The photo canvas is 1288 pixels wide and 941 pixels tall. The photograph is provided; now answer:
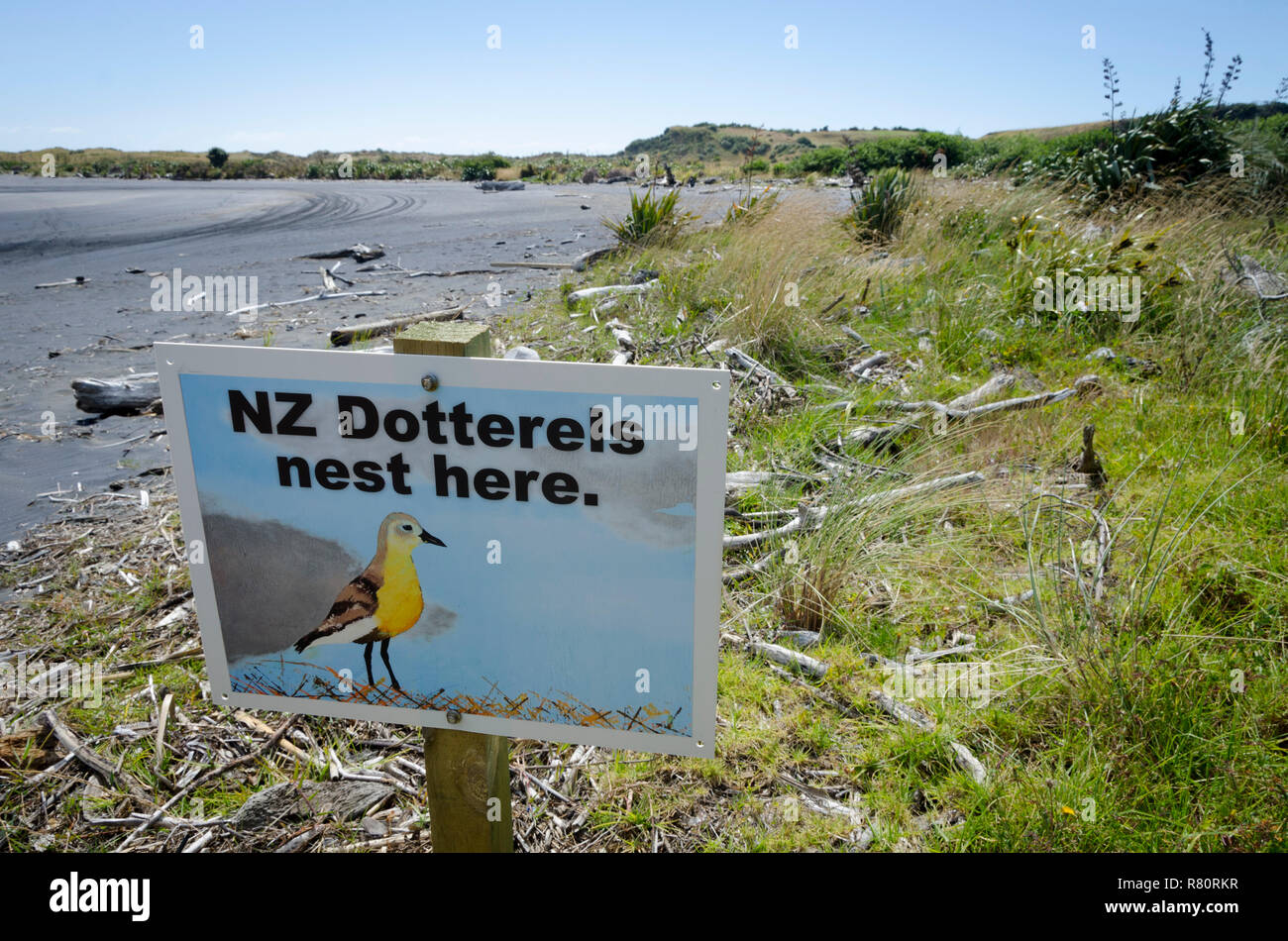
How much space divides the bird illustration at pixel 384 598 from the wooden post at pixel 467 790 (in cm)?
20

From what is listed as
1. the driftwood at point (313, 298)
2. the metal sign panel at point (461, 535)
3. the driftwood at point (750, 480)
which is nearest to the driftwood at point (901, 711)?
the metal sign panel at point (461, 535)

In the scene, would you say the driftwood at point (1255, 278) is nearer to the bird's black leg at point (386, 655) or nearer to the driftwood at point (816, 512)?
the driftwood at point (816, 512)

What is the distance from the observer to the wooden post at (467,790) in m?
1.63

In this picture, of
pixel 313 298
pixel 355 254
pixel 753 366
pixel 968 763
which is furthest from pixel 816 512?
pixel 355 254

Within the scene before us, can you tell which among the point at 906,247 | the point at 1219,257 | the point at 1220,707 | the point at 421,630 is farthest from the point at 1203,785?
the point at 906,247

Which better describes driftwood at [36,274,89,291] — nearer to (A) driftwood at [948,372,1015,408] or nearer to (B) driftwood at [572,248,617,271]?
(B) driftwood at [572,248,617,271]

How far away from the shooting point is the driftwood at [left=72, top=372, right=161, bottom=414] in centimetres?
566

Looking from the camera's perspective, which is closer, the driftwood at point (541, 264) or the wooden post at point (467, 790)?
the wooden post at point (467, 790)

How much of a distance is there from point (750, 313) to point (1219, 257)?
4.50m

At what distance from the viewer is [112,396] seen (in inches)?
225

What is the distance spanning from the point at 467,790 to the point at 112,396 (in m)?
5.68

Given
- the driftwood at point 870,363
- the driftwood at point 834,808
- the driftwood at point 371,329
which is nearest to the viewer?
the driftwood at point 834,808

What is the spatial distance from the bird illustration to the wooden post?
0.20 m

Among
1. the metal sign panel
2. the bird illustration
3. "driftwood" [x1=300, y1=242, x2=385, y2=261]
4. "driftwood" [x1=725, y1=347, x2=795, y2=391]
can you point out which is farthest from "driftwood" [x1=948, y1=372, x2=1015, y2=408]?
"driftwood" [x1=300, y1=242, x2=385, y2=261]
